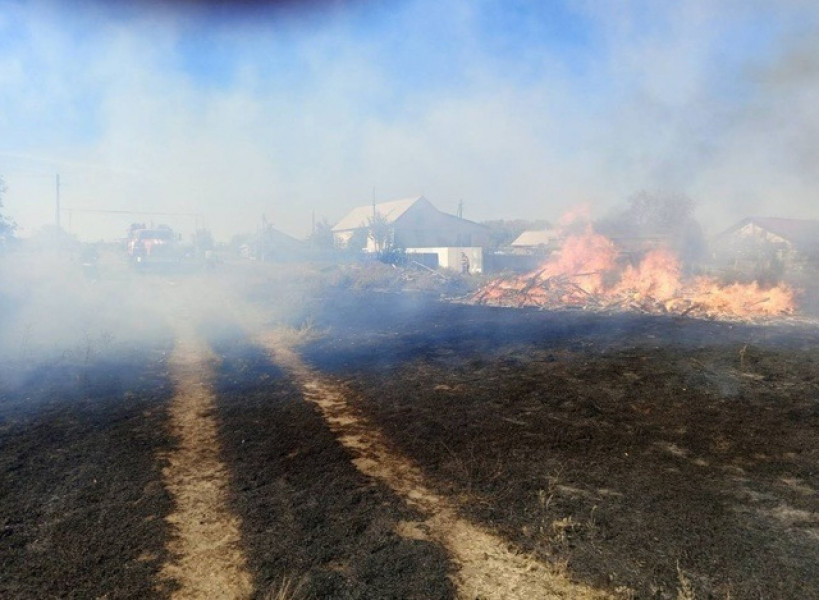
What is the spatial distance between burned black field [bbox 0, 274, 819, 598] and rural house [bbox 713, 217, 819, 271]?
16.0m

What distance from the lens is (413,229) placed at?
5188cm

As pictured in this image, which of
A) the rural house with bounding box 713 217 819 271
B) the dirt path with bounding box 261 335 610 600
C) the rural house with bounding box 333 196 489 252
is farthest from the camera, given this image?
the rural house with bounding box 333 196 489 252

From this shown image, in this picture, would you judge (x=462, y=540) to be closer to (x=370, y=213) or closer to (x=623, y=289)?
(x=623, y=289)

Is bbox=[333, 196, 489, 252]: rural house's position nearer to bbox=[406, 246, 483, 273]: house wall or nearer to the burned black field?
bbox=[406, 246, 483, 273]: house wall

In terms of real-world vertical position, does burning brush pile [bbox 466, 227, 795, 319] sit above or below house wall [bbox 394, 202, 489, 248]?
below

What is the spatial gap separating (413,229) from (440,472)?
4732cm

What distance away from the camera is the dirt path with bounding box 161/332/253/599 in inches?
142

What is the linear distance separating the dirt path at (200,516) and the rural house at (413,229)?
40.8 m

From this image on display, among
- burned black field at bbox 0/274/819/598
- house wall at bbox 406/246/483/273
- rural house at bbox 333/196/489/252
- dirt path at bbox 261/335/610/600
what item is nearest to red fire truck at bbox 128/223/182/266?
house wall at bbox 406/246/483/273

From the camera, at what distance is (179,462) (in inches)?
227

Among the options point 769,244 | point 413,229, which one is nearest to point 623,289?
point 769,244

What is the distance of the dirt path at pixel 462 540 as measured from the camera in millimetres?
3516

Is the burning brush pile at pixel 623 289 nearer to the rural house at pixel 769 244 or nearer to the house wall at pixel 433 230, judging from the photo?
the rural house at pixel 769 244

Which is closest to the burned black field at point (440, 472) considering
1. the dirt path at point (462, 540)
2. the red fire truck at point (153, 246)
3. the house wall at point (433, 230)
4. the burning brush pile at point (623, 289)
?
the dirt path at point (462, 540)
